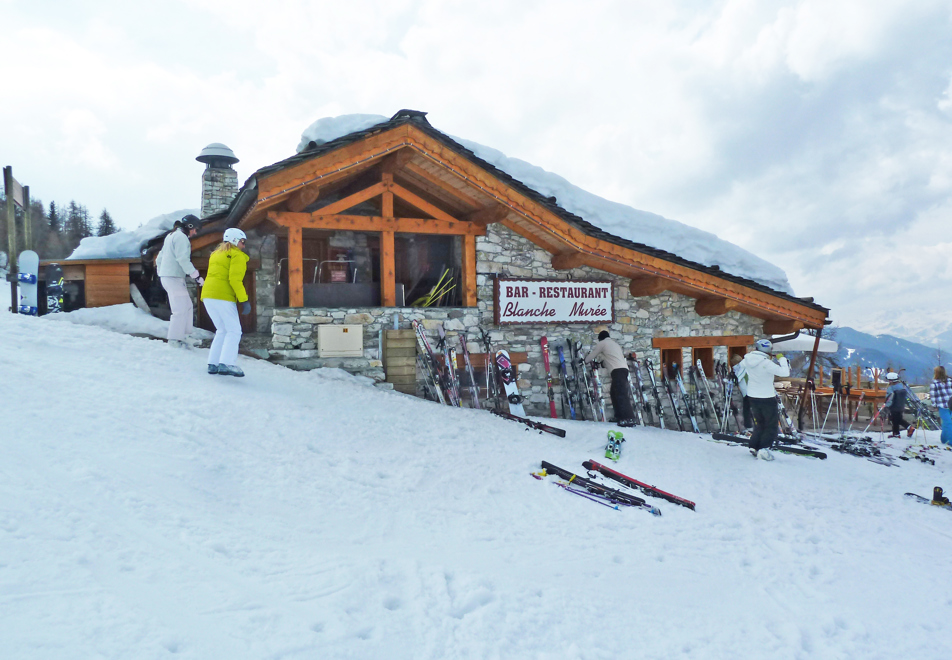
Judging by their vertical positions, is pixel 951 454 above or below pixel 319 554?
below

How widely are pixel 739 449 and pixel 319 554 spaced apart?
6983mm

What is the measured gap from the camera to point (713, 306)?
35.0 ft

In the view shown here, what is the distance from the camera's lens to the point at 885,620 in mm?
3443

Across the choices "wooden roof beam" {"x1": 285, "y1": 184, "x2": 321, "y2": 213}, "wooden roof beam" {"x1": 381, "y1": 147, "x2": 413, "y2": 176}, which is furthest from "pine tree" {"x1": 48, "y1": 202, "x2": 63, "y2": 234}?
"wooden roof beam" {"x1": 381, "y1": 147, "x2": 413, "y2": 176}

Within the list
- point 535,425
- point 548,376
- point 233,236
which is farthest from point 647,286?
point 233,236

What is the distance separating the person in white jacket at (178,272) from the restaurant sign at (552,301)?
15.3 ft

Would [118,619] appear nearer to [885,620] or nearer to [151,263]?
[885,620]

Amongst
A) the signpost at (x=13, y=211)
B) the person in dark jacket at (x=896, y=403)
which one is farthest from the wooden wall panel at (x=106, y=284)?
the person in dark jacket at (x=896, y=403)

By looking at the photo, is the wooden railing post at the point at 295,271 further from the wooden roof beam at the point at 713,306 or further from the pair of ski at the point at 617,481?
the wooden roof beam at the point at 713,306

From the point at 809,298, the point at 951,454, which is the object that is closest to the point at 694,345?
the point at 809,298

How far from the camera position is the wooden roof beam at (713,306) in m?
10.5

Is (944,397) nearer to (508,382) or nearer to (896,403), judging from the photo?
(896,403)

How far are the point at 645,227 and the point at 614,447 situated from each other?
15913mm

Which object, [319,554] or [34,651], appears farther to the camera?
[319,554]
